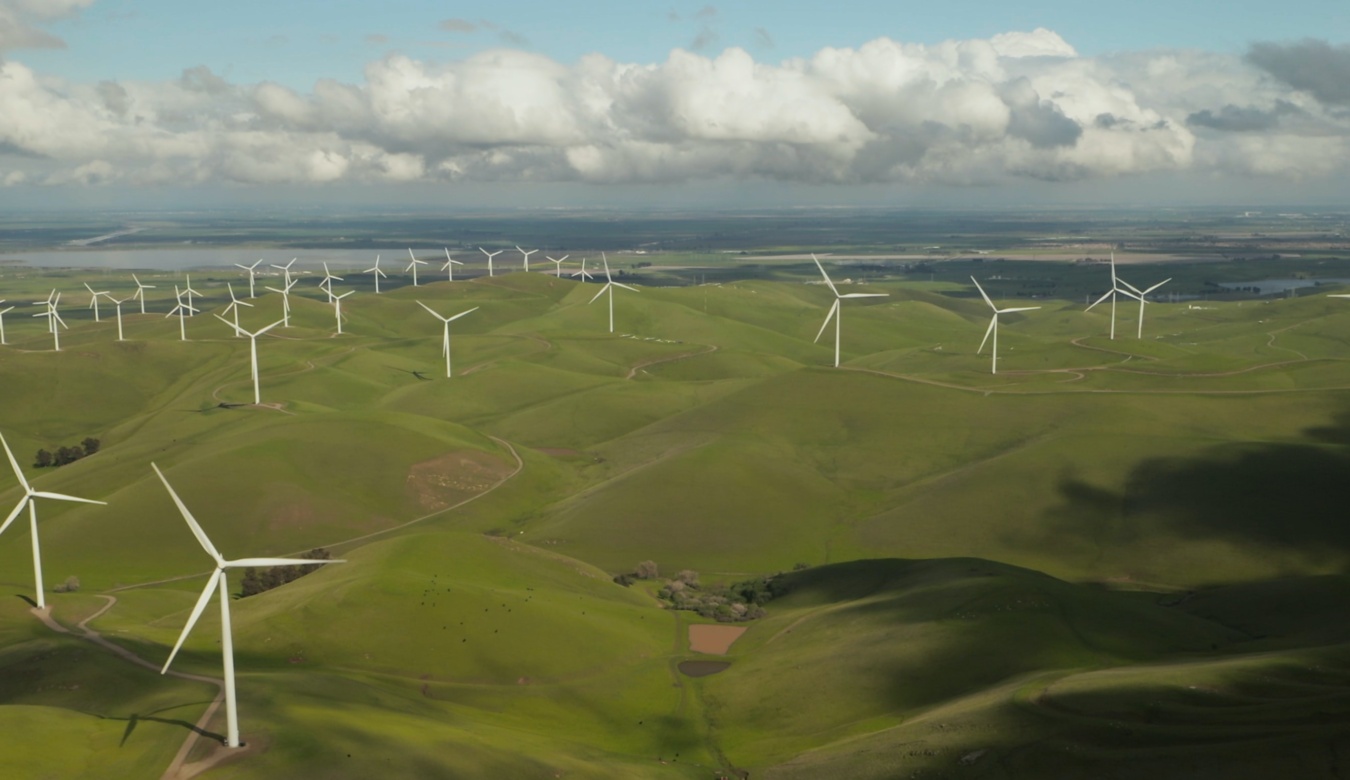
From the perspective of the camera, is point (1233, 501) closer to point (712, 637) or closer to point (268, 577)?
point (712, 637)

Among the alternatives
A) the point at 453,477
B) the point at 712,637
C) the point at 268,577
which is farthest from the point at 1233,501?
the point at 268,577

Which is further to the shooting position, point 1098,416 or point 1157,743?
point 1098,416

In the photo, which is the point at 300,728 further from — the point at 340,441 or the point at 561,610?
the point at 340,441

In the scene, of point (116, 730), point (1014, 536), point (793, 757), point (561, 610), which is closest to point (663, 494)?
point (1014, 536)

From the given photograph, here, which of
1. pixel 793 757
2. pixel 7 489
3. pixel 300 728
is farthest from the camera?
pixel 7 489

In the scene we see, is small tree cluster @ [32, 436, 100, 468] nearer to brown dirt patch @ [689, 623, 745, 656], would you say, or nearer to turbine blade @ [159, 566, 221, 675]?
brown dirt patch @ [689, 623, 745, 656]

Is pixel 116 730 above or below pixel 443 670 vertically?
above

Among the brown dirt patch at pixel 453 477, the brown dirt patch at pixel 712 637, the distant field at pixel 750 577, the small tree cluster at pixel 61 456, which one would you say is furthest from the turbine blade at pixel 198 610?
the small tree cluster at pixel 61 456
